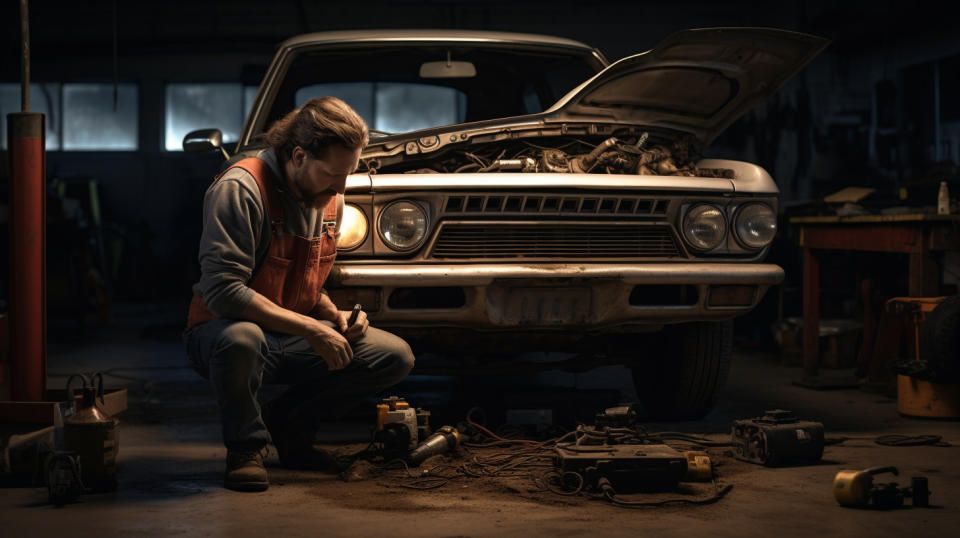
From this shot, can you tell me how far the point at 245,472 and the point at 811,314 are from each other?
12.1 feet

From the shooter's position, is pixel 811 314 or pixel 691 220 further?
pixel 811 314

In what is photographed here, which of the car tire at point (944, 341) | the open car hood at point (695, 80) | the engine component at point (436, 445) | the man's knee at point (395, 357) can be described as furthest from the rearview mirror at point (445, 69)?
the car tire at point (944, 341)

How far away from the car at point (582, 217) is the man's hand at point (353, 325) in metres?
0.20

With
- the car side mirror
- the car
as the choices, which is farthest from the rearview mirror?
the car side mirror

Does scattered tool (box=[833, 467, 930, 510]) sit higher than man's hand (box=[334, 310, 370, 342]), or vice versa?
man's hand (box=[334, 310, 370, 342])

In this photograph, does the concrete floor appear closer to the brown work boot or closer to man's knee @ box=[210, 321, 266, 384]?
the brown work boot

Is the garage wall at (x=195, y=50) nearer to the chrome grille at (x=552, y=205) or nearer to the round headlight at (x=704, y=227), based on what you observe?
the round headlight at (x=704, y=227)

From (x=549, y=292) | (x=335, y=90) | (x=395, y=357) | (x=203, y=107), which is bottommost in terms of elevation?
(x=395, y=357)

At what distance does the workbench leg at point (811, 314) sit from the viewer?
592 cm

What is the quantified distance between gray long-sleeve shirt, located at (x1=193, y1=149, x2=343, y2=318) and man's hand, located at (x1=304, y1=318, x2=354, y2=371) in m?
0.22

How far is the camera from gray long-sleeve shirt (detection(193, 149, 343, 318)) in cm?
320

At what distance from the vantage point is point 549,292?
12.7ft

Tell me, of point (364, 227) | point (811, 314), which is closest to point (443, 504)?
point (364, 227)

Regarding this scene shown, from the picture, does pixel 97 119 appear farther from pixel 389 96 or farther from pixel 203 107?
pixel 389 96
